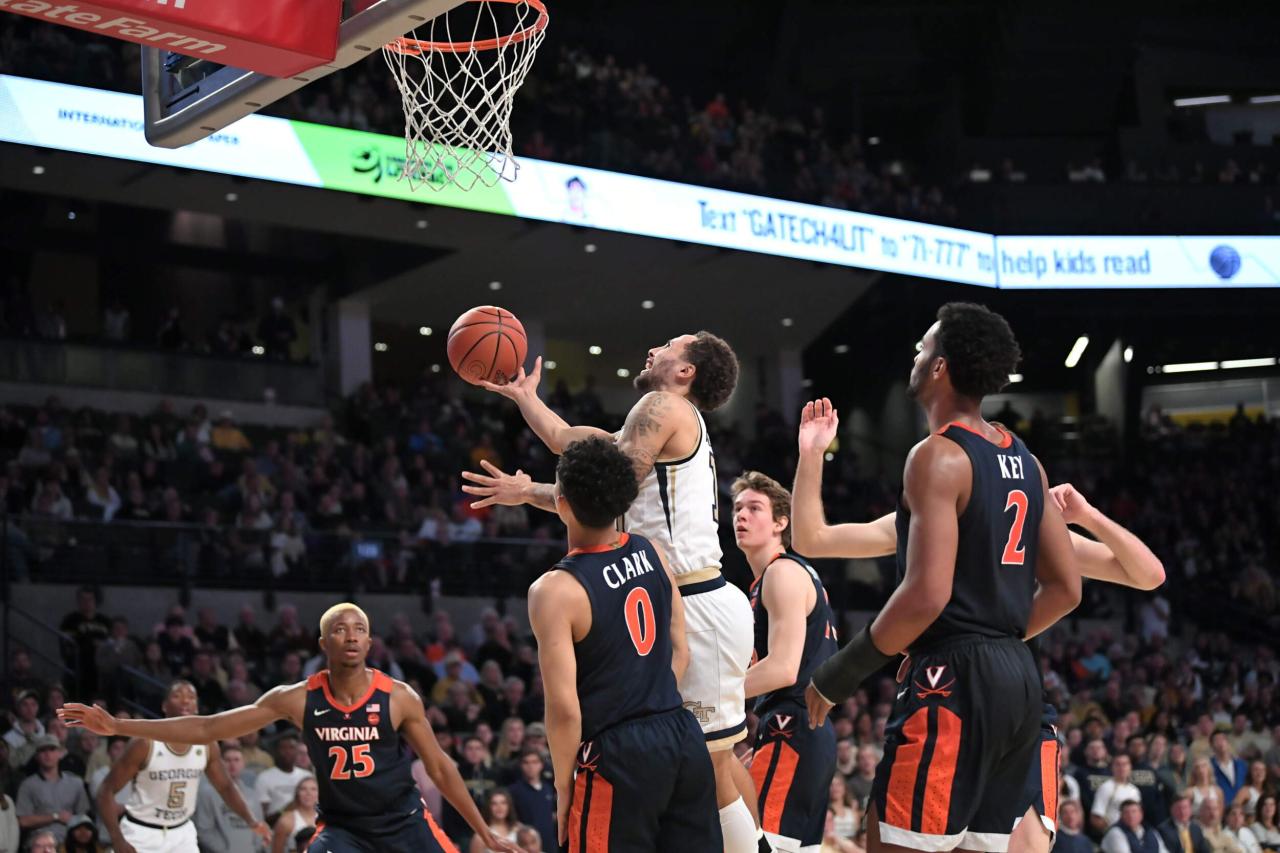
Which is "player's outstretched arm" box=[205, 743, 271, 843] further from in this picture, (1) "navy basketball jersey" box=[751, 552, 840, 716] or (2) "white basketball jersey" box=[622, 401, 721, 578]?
(2) "white basketball jersey" box=[622, 401, 721, 578]

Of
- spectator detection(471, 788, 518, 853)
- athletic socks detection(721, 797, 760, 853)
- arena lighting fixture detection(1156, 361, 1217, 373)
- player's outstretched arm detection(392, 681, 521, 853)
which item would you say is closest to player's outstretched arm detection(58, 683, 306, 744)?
player's outstretched arm detection(392, 681, 521, 853)

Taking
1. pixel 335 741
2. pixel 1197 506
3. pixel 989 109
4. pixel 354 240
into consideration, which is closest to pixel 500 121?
pixel 335 741

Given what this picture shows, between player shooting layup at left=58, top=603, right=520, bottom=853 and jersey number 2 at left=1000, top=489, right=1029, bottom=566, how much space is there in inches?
105

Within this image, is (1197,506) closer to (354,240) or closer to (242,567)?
(354,240)

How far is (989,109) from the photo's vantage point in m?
29.5

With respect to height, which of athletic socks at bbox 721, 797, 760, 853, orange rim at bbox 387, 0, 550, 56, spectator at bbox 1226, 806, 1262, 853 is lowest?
spectator at bbox 1226, 806, 1262, 853

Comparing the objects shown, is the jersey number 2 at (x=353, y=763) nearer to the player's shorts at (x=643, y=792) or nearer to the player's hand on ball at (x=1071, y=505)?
the player's shorts at (x=643, y=792)

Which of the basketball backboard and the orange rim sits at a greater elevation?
the orange rim

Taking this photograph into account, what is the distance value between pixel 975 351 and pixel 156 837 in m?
6.37

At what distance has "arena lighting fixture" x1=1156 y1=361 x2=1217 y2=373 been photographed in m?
31.7

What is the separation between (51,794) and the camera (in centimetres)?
1062

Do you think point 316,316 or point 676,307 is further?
point 676,307

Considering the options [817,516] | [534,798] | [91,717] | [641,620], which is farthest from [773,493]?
[534,798]

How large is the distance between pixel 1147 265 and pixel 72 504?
1605cm
